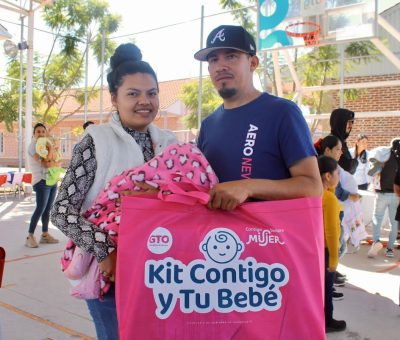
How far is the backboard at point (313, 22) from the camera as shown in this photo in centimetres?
771

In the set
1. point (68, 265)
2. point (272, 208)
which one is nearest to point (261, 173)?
point (272, 208)

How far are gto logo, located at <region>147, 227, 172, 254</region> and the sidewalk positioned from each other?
1.83 m

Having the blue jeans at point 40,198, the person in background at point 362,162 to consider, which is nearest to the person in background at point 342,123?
the person in background at point 362,162

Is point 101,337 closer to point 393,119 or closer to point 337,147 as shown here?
point 337,147

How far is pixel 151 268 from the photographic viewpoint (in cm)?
117

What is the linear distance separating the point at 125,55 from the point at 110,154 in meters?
0.41

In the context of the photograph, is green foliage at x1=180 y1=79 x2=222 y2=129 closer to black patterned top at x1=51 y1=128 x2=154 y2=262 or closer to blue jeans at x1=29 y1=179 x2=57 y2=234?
blue jeans at x1=29 y1=179 x2=57 y2=234

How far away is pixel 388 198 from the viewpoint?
620 centimetres

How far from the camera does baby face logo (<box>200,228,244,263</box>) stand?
1180 mm

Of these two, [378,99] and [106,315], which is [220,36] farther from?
[378,99]

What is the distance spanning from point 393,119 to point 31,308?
42.7 ft

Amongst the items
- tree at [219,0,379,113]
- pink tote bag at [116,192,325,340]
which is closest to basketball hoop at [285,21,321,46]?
tree at [219,0,379,113]

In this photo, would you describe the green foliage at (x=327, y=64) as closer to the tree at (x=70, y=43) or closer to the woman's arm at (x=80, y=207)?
the tree at (x=70, y=43)

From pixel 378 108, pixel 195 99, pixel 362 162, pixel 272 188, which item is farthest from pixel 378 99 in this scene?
pixel 272 188
